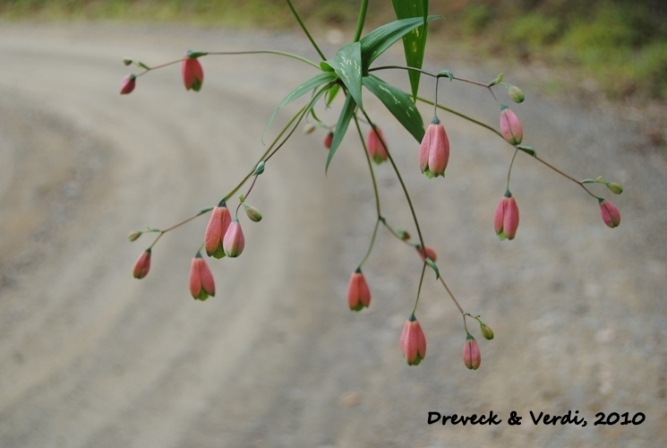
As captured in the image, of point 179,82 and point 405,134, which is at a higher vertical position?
point 179,82

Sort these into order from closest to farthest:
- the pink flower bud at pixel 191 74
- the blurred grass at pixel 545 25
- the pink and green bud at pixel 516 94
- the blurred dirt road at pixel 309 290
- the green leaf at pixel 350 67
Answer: the green leaf at pixel 350 67, the pink and green bud at pixel 516 94, the pink flower bud at pixel 191 74, the blurred dirt road at pixel 309 290, the blurred grass at pixel 545 25

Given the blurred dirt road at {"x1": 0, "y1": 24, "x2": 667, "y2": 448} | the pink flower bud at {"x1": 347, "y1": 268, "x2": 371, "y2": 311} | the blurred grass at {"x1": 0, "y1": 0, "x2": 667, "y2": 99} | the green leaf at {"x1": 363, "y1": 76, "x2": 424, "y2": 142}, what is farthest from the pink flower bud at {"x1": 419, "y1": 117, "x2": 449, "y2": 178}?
the blurred grass at {"x1": 0, "y1": 0, "x2": 667, "y2": 99}

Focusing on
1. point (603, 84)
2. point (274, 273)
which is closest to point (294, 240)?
point (274, 273)

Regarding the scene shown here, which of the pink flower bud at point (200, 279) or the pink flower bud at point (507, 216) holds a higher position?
the pink flower bud at point (507, 216)

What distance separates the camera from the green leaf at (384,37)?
3.38 ft

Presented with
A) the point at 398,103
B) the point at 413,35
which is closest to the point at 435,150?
the point at 398,103

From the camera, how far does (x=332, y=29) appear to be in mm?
6902

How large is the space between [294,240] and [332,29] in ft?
10.7

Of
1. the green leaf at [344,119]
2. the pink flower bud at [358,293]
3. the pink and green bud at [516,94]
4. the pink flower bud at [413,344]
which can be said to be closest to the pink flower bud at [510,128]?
the pink and green bud at [516,94]

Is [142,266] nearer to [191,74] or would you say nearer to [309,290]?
[191,74]

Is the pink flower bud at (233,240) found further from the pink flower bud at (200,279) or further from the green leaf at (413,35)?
the green leaf at (413,35)

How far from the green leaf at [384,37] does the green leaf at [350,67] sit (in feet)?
0.15

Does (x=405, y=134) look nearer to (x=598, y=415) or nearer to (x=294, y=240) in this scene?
(x=294, y=240)

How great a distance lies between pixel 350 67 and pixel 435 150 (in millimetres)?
137
